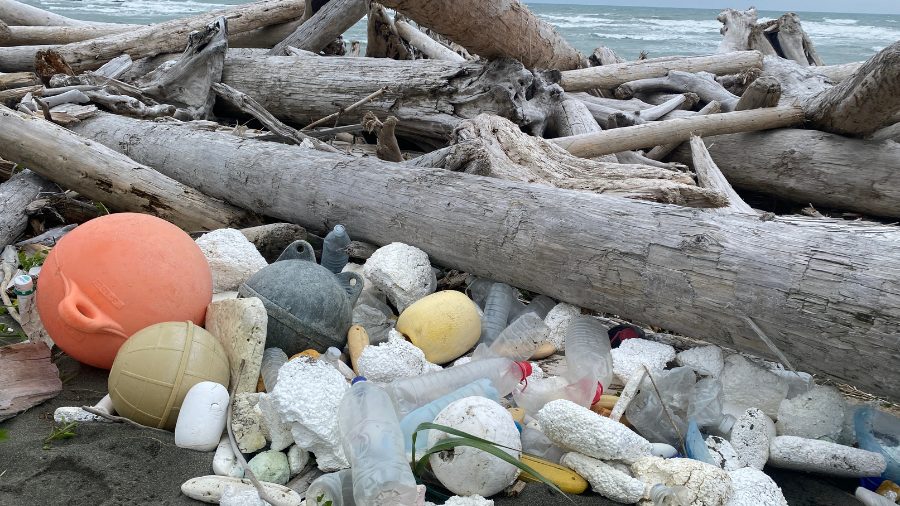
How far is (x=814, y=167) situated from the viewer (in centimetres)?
548

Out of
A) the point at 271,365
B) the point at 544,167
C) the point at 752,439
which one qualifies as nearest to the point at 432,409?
the point at 271,365

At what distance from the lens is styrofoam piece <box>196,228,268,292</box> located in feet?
12.2

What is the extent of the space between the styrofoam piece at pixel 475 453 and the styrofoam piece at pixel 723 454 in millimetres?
818

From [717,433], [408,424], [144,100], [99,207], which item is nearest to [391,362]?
[408,424]

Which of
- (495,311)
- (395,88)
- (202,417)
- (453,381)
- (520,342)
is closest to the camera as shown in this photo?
(202,417)

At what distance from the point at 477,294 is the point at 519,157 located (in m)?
1.07

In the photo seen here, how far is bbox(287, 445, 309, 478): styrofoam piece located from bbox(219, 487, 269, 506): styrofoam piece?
26 centimetres

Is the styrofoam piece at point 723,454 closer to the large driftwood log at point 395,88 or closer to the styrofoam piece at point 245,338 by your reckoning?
the styrofoam piece at point 245,338

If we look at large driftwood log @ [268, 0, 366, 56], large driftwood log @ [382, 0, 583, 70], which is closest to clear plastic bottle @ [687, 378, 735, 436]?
large driftwood log @ [382, 0, 583, 70]

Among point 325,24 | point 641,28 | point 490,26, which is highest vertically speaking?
point 490,26

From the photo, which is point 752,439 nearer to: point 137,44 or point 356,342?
point 356,342

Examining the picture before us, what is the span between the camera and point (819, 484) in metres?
2.71

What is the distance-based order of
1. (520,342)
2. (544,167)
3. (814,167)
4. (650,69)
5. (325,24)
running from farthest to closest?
(325,24) < (650,69) < (814,167) < (544,167) < (520,342)

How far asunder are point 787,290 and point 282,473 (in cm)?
204
